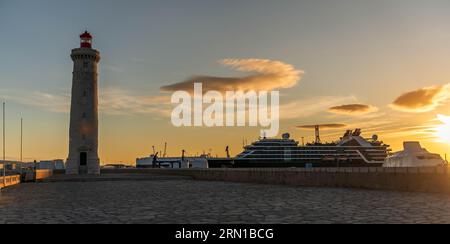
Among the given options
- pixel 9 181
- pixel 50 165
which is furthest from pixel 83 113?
pixel 50 165

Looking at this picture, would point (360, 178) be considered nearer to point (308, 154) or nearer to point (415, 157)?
point (415, 157)

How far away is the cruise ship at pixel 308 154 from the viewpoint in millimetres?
82000

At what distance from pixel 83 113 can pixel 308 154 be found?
165 feet

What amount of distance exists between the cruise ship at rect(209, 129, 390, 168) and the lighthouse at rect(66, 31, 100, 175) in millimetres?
38998

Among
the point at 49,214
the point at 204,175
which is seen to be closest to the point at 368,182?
the point at 49,214

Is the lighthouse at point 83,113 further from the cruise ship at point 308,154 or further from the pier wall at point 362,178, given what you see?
the cruise ship at point 308,154

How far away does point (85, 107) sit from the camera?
4622 cm

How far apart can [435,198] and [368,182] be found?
18.0 ft

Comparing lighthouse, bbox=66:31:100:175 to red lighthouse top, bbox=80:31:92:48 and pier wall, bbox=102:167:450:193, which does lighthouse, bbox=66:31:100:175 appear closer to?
red lighthouse top, bbox=80:31:92:48

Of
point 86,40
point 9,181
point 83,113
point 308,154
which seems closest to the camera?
point 9,181

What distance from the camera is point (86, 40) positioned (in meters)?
47.9

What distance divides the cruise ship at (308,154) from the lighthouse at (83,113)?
39.0 m

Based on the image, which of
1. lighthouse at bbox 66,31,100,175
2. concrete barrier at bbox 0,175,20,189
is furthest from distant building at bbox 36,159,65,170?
concrete barrier at bbox 0,175,20,189

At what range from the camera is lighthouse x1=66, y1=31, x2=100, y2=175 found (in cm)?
4609
